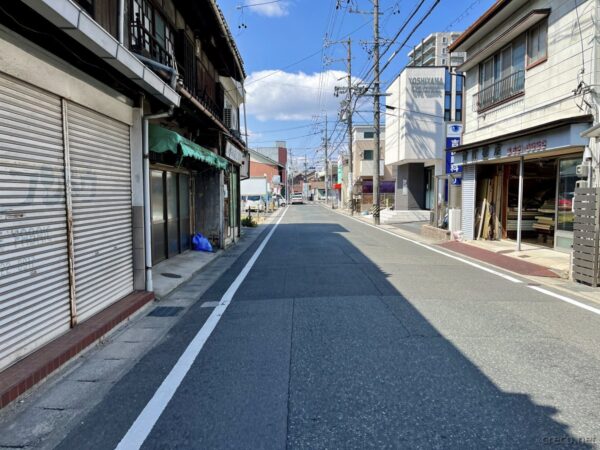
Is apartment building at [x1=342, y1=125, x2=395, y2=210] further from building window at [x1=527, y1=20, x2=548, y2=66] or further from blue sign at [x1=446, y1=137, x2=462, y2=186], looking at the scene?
building window at [x1=527, y1=20, x2=548, y2=66]

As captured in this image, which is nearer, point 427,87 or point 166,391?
point 166,391

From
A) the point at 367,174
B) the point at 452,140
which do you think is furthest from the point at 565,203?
the point at 367,174

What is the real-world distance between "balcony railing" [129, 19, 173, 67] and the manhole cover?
4429mm

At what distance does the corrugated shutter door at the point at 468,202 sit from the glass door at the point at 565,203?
12.5 ft

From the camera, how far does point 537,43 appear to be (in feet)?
39.8

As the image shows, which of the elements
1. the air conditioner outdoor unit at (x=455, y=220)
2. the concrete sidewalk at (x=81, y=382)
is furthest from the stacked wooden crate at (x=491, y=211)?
the concrete sidewalk at (x=81, y=382)

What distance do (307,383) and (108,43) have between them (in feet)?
13.6

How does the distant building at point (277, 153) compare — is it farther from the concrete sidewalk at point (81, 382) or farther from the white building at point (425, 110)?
the concrete sidewalk at point (81, 382)

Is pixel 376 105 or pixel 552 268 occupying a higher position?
pixel 376 105

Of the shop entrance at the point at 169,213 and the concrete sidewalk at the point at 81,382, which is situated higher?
the shop entrance at the point at 169,213

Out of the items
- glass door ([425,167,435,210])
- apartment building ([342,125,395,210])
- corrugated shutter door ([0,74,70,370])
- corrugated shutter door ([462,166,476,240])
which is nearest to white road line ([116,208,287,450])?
corrugated shutter door ([0,74,70,370])

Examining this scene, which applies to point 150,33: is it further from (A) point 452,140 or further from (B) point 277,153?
(B) point 277,153

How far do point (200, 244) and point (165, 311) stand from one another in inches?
254

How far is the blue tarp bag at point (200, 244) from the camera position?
12922 millimetres
